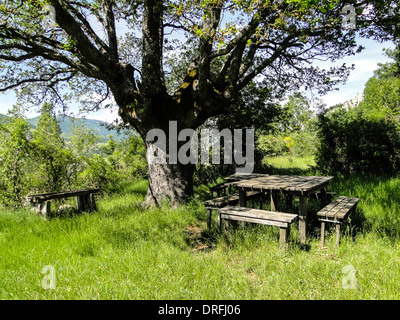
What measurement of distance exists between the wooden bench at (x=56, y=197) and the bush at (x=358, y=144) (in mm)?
8299

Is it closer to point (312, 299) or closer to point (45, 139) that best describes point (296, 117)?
point (45, 139)

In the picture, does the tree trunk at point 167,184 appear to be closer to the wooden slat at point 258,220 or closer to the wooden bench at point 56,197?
the wooden bench at point 56,197

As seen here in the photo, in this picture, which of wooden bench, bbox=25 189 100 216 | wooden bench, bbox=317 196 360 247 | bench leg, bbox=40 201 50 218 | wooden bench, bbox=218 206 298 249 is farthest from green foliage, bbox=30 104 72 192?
wooden bench, bbox=317 196 360 247

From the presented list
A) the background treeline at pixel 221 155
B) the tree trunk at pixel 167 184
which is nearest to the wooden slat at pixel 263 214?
the tree trunk at pixel 167 184

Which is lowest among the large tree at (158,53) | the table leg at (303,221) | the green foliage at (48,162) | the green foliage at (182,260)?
the green foliage at (182,260)

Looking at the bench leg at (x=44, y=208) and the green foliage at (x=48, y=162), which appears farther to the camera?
the green foliage at (x=48, y=162)

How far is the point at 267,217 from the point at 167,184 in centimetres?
323

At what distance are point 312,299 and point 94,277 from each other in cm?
240

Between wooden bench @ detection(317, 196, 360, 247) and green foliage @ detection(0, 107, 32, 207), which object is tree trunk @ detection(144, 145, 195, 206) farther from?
green foliage @ detection(0, 107, 32, 207)

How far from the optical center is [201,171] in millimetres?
10094

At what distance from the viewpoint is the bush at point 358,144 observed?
8.06 meters

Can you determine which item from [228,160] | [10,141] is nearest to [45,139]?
[10,141]

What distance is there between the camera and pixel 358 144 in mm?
8383

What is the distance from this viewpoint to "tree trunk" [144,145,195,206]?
6.23 m
